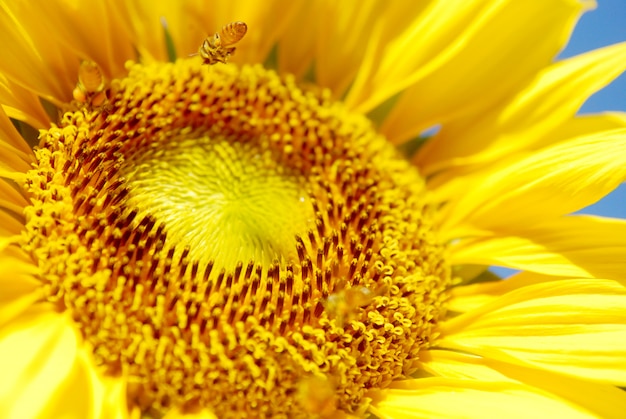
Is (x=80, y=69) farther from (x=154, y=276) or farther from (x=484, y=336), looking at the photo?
(x=484, y=336)

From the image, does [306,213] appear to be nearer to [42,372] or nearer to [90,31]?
[90,31]

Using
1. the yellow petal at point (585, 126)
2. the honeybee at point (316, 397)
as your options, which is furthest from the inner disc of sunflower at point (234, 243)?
the yellow petal at point (585, 126)

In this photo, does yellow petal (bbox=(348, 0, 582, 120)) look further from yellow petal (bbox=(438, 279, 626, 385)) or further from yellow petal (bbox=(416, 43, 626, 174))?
yellow petal (bbox=(438, 279, 626, 385))

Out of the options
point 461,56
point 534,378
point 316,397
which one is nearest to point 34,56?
point 316,397

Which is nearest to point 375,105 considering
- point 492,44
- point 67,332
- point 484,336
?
point 492,44

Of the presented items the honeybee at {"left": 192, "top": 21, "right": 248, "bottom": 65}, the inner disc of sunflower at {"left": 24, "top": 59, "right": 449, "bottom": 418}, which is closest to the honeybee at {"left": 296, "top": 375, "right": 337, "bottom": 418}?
the inner disc of sunflower at {"left": 24, "top": 59, "right": 449, "bottom": 418}

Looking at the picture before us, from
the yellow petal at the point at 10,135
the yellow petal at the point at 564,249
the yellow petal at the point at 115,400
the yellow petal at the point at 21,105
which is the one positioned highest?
the yellow petal at the point at 564,249

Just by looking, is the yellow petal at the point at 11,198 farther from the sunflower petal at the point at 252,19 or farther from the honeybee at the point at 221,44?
the sunflower petal at the point at 252,19
